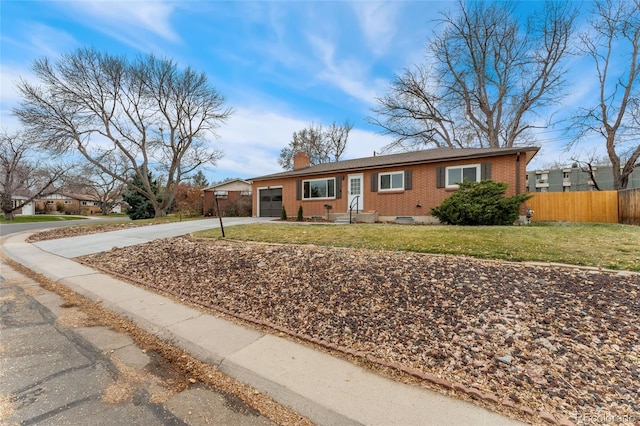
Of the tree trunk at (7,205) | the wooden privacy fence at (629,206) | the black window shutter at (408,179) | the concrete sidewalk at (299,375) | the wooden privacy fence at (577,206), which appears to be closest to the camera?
the concrete sidewalk at (299,375)

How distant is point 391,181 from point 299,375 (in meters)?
11.5

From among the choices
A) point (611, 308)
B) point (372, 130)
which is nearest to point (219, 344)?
point (611, 308)

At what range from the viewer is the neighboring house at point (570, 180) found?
3403 cm

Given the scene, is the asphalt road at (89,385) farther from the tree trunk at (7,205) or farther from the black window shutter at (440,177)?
the tree trunk at (7,205)

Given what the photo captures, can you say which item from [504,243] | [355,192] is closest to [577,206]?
[355,192]

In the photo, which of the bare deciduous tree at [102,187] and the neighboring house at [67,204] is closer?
the bare deciduous tree at [102,187]

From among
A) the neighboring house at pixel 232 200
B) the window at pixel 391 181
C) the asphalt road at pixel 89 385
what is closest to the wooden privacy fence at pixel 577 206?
the window at pixel 391 181

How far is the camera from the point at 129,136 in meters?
22.0

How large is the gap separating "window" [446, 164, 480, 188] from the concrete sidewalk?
1053 centimetres

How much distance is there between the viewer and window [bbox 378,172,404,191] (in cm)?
1274

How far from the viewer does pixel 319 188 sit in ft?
50.1

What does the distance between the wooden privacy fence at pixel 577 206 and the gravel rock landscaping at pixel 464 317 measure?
1143cm

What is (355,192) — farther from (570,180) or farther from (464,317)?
(570,180)

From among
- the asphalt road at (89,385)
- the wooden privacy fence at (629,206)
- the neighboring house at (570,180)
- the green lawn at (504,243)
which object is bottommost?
the asphalt road at (89,385)
